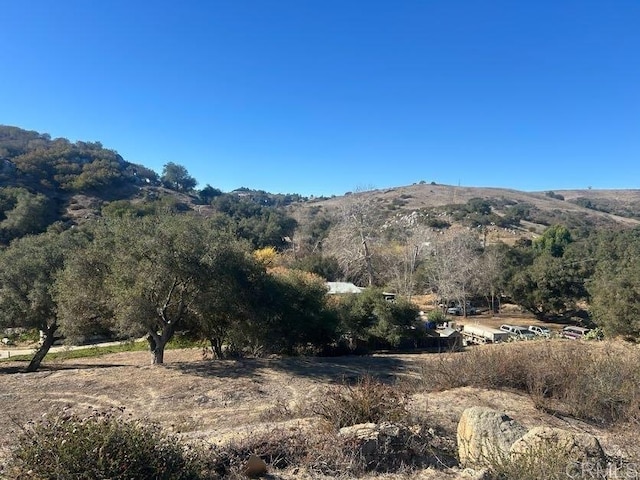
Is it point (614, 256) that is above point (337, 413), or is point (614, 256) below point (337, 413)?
above

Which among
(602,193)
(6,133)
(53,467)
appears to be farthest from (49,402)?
(602,193)

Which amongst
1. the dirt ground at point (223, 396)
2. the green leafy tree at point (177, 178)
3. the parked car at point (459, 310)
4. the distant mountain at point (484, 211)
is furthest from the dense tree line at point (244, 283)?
the green leafy tree at point (177, 178)

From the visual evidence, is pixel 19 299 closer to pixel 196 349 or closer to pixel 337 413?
pixel 196 349

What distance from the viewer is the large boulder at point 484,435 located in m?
5.24

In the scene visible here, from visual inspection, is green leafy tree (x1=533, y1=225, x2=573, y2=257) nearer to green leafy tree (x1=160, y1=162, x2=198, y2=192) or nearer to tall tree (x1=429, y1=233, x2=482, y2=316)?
tall tree (x1=429, y1=233, x2=482, y2=316)

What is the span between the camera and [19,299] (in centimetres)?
1667

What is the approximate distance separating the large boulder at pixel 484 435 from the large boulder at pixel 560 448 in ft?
1.03

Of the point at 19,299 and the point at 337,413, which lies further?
the point at 19,299

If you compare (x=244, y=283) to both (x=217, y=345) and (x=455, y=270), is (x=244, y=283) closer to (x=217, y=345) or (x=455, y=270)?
(x=217, y=345)

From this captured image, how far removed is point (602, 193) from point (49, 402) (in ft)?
721

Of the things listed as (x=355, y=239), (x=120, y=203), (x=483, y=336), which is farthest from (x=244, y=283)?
(x=120, y=203)

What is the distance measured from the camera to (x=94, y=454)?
395 centimetres

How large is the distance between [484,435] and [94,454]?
184 inches

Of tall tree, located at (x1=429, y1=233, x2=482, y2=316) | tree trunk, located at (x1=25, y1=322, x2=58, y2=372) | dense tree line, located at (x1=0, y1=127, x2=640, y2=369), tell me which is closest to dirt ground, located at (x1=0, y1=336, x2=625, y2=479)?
tree trunk, located at (x1=25, y1=322, x2=58, y2=372)
